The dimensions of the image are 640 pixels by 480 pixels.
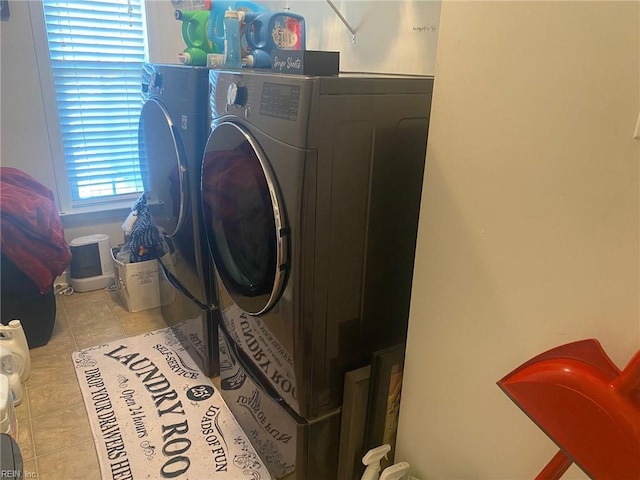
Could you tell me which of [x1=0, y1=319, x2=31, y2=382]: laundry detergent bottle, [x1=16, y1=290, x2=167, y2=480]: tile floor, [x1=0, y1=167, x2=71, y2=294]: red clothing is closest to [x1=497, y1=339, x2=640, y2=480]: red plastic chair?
[x1=16, y1=290, x2=167, y2=480]: tile floor

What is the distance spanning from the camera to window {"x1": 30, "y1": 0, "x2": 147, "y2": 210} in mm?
2391

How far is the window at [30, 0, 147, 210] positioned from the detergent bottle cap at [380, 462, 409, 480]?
2.20m

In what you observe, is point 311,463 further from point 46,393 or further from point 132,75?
point 132,75

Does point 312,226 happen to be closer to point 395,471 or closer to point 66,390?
point 395,471

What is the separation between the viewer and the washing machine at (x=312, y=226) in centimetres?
102

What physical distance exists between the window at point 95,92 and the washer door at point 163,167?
2.25ft

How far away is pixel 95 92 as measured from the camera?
8.33 ft

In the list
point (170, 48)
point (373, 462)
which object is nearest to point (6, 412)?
point (373, 462)

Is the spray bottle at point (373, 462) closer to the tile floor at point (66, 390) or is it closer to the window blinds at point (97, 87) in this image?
the tile floor at point (66, 390)

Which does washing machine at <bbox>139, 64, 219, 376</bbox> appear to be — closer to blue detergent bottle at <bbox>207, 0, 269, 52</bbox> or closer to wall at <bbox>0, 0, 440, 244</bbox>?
blue detergent bottle at <bbox>207, 0, 269, 52</bbox>

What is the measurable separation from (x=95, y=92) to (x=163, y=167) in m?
1.06

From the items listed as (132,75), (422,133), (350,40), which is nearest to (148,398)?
(422,133)

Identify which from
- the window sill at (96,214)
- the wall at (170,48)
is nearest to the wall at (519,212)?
the wall at (170,48)

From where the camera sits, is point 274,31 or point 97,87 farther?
point 97,87
